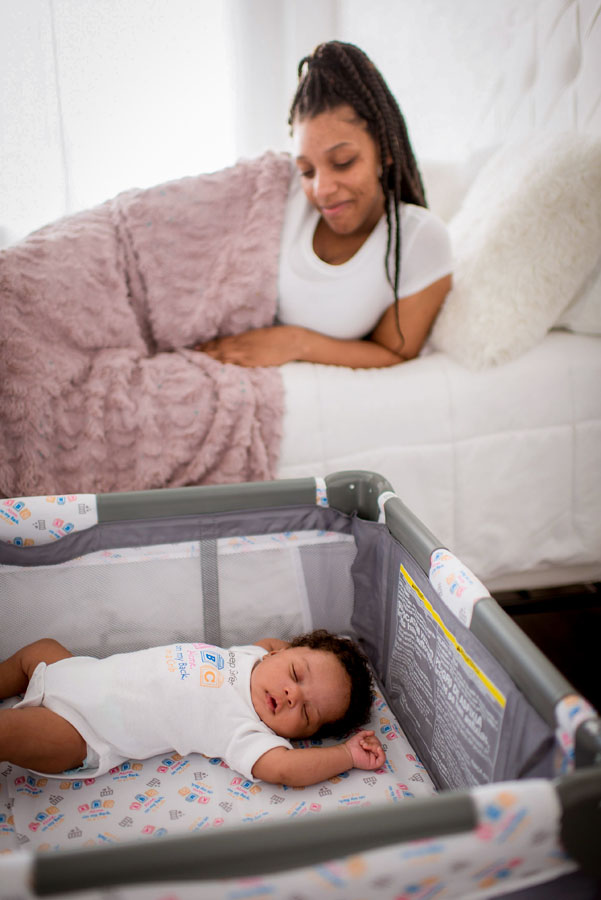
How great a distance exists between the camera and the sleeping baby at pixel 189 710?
2.39ft

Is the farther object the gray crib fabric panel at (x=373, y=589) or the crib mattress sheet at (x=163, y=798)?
the gray crib fabric panel at (x=373, y=589)

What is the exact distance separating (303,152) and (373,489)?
67 cm

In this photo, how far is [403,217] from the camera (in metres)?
1.22

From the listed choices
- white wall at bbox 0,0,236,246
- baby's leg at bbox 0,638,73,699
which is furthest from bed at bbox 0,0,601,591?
white wall at bbox 0,0,236,246

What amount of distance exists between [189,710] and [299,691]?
0.14 meters

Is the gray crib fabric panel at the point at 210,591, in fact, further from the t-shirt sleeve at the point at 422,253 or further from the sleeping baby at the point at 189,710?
the t-shirt sleeve at the point at 422,253

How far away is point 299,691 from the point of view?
2.61 feet

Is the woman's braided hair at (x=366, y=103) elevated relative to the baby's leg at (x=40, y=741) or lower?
elevated

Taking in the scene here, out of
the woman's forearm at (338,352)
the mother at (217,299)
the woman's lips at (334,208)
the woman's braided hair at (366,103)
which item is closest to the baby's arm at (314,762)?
the mother at (217,299)

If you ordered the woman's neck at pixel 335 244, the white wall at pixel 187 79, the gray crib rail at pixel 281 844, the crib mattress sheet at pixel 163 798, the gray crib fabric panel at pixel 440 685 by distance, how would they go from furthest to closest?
the white wall at pixel 187 79 → the woman's neck at pixel 335 244 → the crib mattress sheet at pixel 163 798 → the gray crib fabric panel at pixel 440 685 → the gray crib rail at pixel 281 844

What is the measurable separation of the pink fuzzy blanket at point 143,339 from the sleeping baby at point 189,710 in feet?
1.01

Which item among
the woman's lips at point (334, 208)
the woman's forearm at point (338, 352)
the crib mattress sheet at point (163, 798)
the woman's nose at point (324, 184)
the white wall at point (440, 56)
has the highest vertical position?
the white wall at point (440, 56)

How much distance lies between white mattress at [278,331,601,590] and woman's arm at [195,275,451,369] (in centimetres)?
4

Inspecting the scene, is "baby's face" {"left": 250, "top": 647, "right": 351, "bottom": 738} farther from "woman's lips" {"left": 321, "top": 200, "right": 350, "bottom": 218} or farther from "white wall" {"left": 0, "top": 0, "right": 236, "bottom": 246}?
"white wall" {"left": 0, "top": 0, "right": 236, "bottom": 246}
